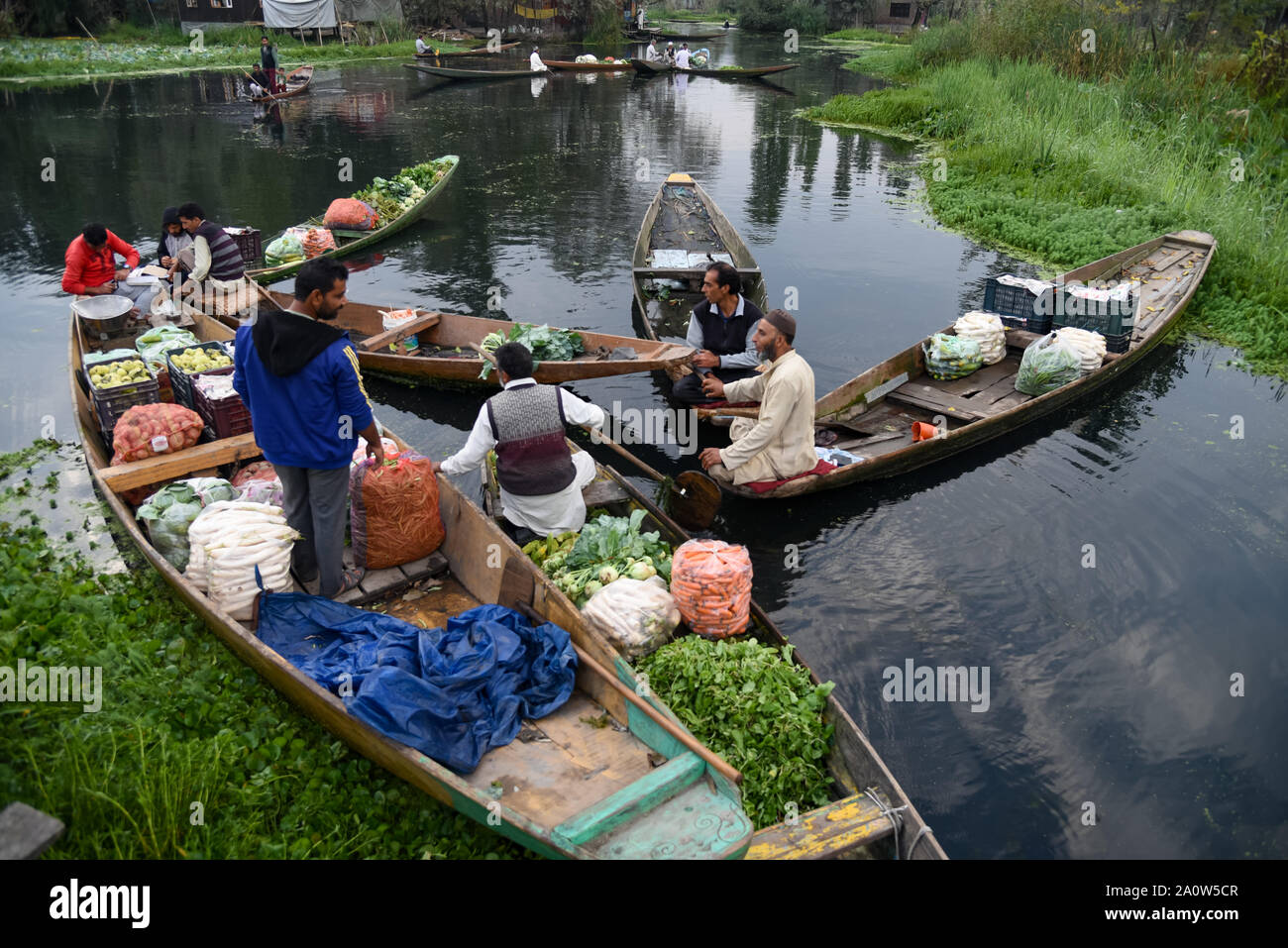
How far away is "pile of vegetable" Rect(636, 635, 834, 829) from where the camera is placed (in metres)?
4.10

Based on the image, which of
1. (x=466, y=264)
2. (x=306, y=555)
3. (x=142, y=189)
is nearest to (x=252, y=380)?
(x=306, y=555)

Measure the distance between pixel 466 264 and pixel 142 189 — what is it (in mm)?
8510

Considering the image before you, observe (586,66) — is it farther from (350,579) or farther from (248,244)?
(350,579)

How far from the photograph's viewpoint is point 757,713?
427cm

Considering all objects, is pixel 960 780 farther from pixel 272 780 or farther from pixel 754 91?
pixel 754 91

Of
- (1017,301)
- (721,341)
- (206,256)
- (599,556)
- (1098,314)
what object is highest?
(206,256)

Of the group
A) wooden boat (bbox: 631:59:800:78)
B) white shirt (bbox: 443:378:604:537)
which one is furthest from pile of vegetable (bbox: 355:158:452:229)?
wooden boat (bbox: 631:59:800:78)

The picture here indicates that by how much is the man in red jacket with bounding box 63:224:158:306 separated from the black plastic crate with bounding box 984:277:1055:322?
929 centimetres

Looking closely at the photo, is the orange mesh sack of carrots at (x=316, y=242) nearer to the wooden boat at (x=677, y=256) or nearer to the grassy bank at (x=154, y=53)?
the wooden boat at (x=677, y=256)

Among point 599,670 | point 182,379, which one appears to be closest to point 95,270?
point 182,379

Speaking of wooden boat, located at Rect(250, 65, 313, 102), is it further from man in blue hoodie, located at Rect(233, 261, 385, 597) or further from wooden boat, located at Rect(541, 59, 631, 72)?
man in blue hoodie, located at Rect(233, 261, 385, 597)

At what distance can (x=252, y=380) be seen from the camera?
4.82 meters

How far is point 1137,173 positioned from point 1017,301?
25.1 feet

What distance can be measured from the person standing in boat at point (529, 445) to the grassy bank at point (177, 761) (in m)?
1.83
